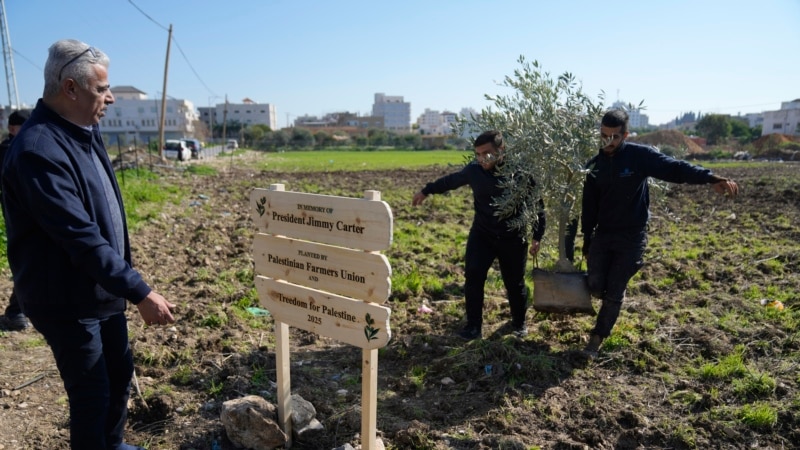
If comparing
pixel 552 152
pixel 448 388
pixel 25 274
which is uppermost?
pixel 552 152

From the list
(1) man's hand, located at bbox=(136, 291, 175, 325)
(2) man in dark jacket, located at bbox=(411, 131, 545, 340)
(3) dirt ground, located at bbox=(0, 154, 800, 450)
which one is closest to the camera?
(1) man's hand, located at bbox=(136, 291, 175, 325)

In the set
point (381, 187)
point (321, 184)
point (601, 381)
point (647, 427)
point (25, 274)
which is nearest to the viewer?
point (25, 274)

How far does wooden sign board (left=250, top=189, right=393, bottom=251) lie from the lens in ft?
9.53

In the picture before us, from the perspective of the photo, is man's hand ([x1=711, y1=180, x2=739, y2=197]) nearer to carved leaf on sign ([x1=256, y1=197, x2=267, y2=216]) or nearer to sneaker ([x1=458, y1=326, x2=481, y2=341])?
sneaker ([x1=458, y1=326, x2=481, y2=341])

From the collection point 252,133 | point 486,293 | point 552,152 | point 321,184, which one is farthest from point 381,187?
point 252,133

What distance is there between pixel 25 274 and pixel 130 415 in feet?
5.77

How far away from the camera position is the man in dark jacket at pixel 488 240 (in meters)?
5.08

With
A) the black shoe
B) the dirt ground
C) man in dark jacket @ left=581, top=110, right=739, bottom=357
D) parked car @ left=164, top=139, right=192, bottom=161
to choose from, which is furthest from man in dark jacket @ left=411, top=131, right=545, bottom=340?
parked car @ left=164, top=139, right=192, bottom=161

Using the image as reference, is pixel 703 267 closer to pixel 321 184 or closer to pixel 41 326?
pixel 41 326

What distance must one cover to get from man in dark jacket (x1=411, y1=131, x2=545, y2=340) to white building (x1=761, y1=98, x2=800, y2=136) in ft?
357

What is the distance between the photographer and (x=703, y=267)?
303 inches

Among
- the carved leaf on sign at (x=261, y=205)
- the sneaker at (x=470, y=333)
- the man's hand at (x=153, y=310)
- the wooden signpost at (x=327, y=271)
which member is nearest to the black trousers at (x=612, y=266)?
the sneaker at (x=470, y=333)

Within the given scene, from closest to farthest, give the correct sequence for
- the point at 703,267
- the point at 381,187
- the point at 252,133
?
the point at 703,267 → the point at 381,187 → the point at 252,133

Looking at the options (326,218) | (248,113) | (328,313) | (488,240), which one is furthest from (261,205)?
(248,113)
